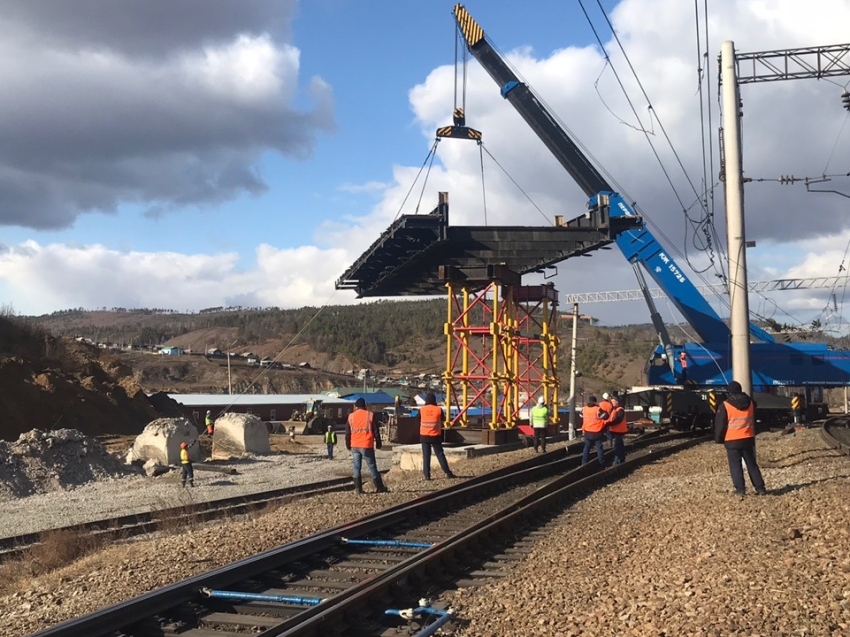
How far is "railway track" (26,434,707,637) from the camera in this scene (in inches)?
237

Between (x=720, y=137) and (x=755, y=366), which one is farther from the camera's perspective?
(x=755, y=366)

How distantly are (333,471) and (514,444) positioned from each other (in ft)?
19.4

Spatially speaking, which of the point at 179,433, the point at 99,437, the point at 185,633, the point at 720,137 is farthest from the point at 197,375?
the point at 185,633

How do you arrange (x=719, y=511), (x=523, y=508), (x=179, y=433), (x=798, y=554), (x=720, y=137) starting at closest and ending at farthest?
1. (x=798, y=554)
2. (x=719, y=511)
3. (x=523, y=508)
4. (x=720, y=137)
5. (x=179, y=433)

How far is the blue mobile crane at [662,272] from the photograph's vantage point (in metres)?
29.5

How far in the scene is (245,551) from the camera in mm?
9094

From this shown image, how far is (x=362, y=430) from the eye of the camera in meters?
13.8

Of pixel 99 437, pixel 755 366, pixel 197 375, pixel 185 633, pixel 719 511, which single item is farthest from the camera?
pixel 197 375

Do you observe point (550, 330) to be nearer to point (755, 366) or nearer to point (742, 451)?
point (755, 366)

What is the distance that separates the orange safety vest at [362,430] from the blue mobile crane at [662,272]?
17.3 m

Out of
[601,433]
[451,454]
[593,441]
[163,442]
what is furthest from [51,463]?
[601,433]

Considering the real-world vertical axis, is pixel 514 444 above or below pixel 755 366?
below

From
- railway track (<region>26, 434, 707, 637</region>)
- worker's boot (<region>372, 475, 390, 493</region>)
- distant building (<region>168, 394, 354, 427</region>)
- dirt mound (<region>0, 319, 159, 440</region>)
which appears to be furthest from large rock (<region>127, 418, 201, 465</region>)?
distant building (<region>168, 394, 354, 427</region>)

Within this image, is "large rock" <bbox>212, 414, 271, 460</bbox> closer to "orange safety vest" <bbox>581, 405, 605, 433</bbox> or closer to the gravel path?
the gravel path
